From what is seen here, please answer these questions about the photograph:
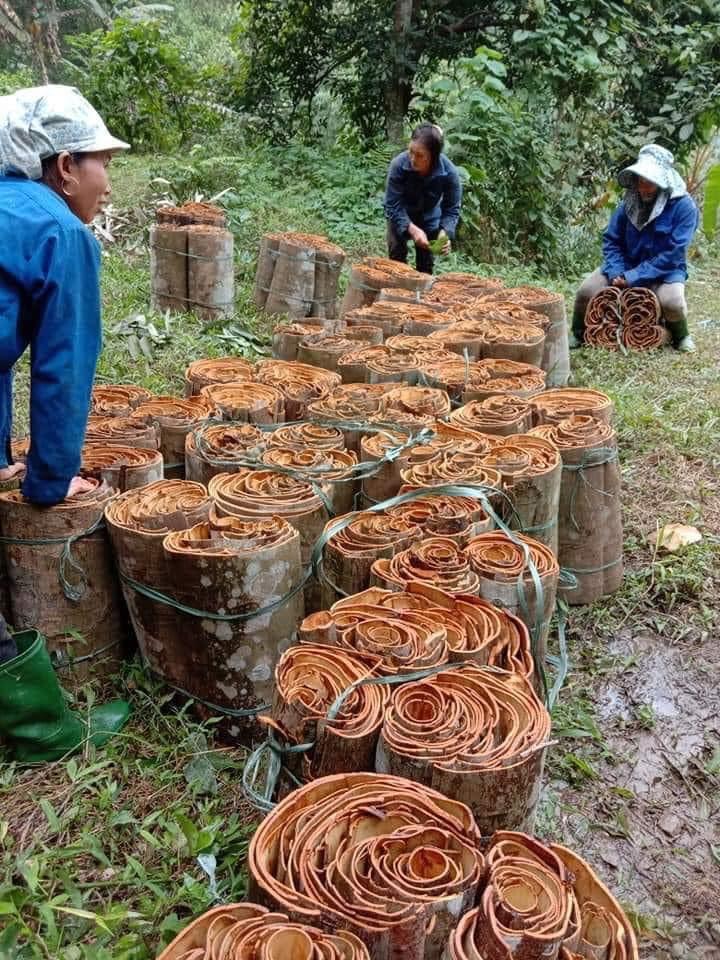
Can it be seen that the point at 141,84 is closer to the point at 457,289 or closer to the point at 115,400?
the point at 457,289

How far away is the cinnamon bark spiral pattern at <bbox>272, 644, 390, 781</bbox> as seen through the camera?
1941mm

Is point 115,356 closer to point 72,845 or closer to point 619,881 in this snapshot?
point 72,845

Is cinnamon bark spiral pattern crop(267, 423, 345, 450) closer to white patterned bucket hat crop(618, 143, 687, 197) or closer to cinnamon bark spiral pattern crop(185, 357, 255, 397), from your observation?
cinnamon bark spiral pattern crop(185, 357, 255, 397)

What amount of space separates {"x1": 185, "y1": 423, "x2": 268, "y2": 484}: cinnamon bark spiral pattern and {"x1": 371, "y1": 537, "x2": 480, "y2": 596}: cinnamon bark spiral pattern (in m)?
0.90

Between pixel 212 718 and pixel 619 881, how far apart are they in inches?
53.8

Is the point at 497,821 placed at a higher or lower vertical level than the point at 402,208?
lower

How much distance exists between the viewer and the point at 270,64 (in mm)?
12844

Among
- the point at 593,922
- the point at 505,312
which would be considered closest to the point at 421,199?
the point at 505,312

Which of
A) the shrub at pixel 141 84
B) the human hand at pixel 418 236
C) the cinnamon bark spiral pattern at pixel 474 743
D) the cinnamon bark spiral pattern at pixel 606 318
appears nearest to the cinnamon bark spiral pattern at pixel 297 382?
the cinnamon bark spiral pattern at pixel 474 743

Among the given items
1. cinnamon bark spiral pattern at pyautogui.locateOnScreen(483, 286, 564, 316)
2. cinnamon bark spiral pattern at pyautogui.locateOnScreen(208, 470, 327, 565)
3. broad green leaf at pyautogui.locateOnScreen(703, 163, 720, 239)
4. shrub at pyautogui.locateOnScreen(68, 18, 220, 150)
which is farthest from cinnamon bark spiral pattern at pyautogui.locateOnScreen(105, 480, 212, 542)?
shrub at pyautogui.locateOnScreen(68, 18, 220, 150)

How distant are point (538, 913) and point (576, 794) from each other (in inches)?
55.2

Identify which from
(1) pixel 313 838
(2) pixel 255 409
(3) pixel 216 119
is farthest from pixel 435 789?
(3) pixel 216 119

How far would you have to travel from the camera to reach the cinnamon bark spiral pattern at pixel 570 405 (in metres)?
3.96

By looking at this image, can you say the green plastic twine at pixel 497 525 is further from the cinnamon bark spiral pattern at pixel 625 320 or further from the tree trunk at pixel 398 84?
the tree trunk at pixel 398 84
